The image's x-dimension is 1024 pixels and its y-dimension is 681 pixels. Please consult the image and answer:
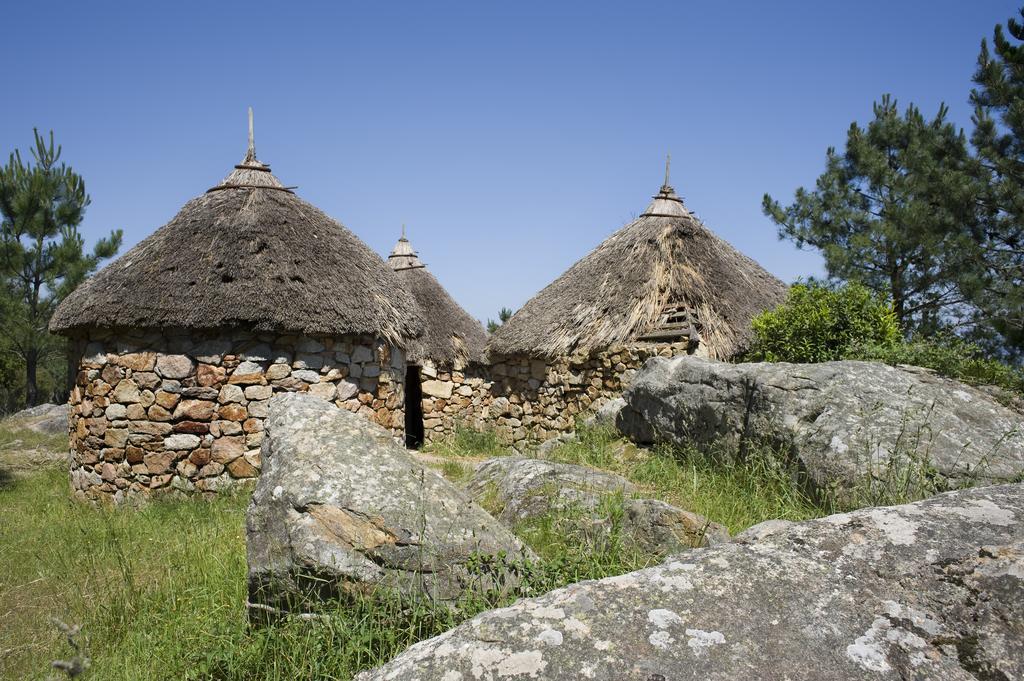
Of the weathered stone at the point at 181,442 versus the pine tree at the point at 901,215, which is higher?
the pine tree at the point at 901,215

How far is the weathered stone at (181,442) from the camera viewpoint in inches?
361

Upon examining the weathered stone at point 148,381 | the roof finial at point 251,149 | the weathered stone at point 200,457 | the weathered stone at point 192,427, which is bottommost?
the weathered stone at point 200,457

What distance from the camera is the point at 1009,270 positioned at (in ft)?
40.1

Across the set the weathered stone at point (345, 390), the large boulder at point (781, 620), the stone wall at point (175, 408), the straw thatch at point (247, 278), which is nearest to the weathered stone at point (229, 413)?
the stone wall at point (175, 408)

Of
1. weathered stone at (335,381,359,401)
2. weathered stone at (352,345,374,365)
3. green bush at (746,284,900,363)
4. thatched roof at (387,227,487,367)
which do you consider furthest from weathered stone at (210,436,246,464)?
green bush at (746,284,900,363)

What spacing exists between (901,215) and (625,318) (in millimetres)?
5640

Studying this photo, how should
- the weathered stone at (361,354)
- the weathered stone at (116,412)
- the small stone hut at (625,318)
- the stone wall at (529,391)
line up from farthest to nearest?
the stone wall at (529,391), the small stone hut at (625,318), the weathered stone at (361,354), the weathered stone at (116,412)

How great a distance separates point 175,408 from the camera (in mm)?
9203

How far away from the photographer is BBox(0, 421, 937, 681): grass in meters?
3.22

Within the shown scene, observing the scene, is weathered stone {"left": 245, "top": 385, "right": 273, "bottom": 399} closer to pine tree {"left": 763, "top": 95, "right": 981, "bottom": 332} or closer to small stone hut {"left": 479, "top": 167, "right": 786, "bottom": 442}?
small stone hut {"left": 479, "top": 167, "right": 786, "bottom": 442}

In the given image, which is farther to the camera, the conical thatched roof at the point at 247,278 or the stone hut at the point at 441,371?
the stone hut at the point at 441,371

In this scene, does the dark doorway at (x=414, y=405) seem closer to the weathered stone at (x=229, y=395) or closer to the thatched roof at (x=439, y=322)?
the thatched roof at (x=439, y=322)

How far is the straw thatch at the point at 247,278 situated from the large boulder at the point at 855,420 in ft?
15.3

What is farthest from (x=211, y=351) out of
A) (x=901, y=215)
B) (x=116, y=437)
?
(x=901, y=215)
